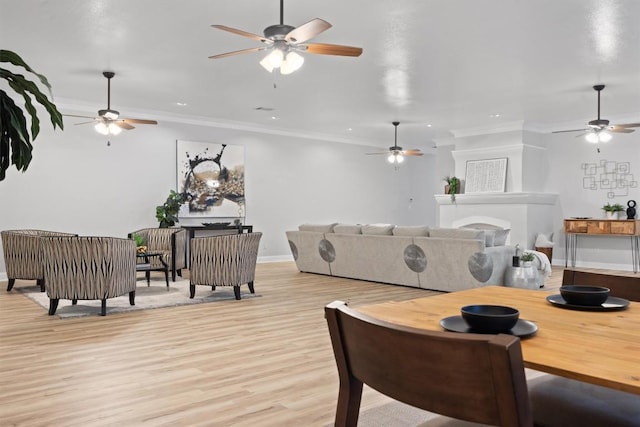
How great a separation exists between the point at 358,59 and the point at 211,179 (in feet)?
15.2

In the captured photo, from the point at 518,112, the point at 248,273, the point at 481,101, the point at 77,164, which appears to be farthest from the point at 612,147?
the point at 77,164

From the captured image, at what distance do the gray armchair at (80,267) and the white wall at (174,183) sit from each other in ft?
11.3

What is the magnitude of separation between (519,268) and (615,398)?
4.89 metres

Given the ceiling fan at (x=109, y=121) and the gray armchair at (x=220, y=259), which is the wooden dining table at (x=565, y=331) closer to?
the gray armchair at (x=220, y=259)

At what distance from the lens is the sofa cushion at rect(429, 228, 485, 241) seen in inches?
235

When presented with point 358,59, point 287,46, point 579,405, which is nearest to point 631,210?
point 358,59

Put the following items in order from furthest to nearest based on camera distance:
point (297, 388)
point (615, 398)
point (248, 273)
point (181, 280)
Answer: point (181, 280) < point (248, 273) < point (297, 388) < point (615, 398)

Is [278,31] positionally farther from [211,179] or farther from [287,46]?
[211,179]

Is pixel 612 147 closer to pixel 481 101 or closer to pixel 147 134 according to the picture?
pixel 481 101

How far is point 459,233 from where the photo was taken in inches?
240

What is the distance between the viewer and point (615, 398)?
4.66 ft

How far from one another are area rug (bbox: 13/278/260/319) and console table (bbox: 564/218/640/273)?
6071mm

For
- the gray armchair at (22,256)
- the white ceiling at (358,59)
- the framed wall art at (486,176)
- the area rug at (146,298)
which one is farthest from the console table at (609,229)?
the gray armchair at (22,256)

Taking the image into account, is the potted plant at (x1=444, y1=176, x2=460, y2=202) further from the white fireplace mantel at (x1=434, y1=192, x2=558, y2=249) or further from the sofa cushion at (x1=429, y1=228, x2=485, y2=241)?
the sofa cushion at (x1=429, y1=228, x2=485, y2=241)
